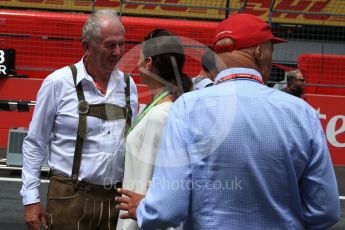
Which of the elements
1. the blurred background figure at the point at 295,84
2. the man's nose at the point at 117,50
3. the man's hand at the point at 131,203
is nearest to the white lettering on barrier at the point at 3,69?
the blurred background figure at the point at 295,84

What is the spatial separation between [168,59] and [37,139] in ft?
3.08

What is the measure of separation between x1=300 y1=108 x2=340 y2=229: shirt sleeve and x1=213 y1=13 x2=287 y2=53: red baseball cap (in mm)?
321

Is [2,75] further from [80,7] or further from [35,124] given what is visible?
[35,124]

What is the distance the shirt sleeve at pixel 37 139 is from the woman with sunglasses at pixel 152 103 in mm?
600

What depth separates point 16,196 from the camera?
303 inches

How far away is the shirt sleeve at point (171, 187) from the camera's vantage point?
209 centimetres

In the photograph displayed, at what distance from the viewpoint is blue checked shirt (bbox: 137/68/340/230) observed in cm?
210

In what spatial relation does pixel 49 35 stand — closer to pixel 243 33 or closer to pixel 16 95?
pixel 16 95

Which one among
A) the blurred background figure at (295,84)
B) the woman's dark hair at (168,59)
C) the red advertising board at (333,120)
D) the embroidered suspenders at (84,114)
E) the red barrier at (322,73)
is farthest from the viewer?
the red barrier at (322,73)

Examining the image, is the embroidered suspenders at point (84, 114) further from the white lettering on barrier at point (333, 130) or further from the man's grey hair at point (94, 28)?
the white lettering on barrier at point (333, 130)

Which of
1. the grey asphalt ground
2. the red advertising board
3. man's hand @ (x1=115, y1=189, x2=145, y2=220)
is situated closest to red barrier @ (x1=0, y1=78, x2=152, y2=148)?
the grey asphalt ground

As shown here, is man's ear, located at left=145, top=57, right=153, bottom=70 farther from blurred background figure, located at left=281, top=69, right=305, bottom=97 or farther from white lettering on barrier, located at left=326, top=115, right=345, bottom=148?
white lettering on barrier, located at left=326, top=115, right=345, bottom=148

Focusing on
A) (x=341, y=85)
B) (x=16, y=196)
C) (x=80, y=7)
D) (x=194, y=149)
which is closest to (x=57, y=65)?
(x=80, y=7)

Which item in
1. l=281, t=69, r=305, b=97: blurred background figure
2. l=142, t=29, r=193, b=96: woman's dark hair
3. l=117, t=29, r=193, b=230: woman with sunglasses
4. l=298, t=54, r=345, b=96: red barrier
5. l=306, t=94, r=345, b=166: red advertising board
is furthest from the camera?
l=298, t=54, r=345, b=96: red barrier
